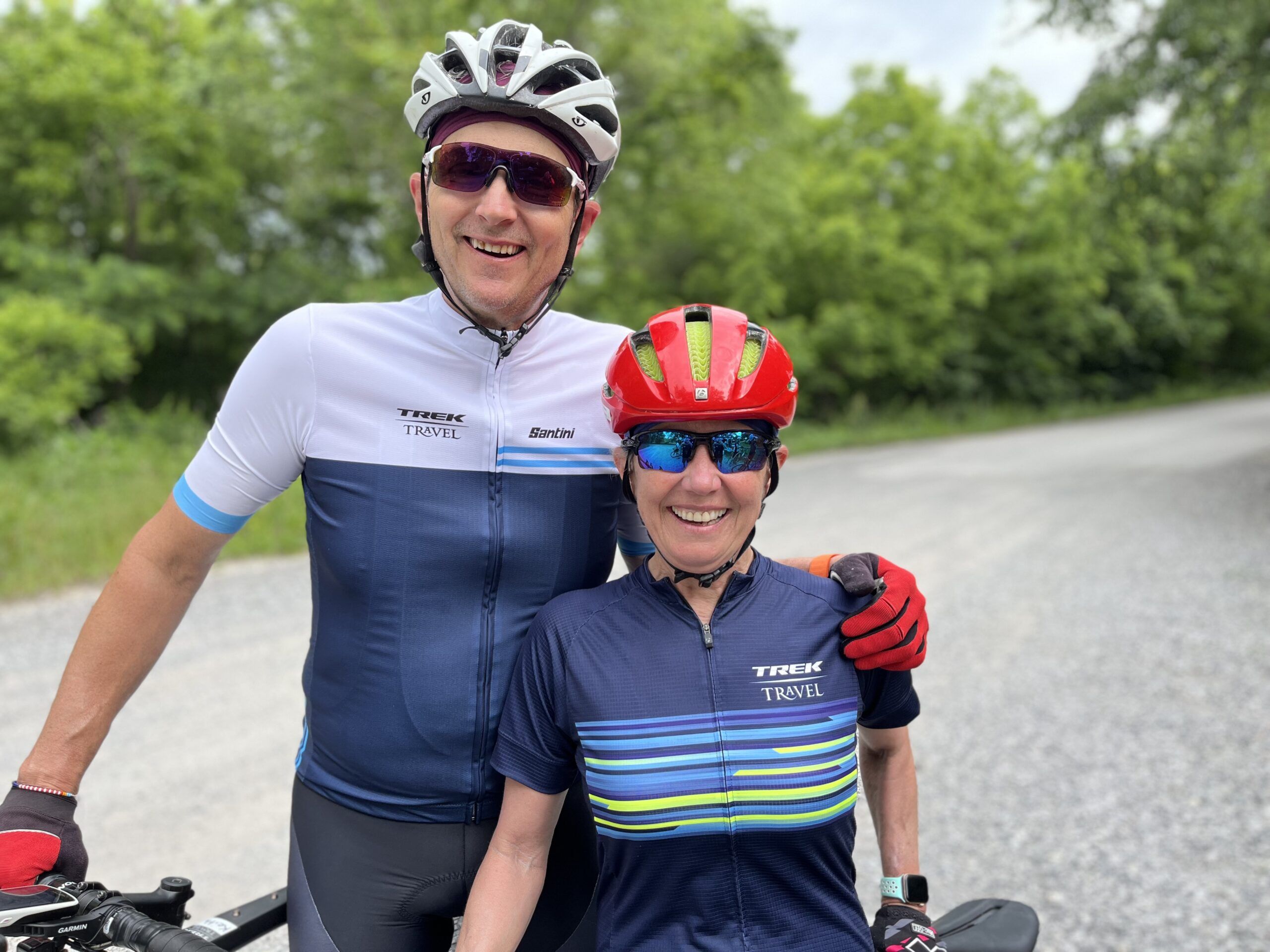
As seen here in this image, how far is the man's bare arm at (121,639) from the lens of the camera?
185 centimetres

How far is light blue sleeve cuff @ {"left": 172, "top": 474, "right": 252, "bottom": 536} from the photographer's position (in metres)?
1.94

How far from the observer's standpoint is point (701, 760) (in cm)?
179

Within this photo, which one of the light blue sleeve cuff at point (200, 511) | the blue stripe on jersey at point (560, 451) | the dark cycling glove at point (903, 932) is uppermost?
the blue stripe on jersey at point (560, 451)

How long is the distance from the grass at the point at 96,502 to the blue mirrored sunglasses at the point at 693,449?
694 centimetres

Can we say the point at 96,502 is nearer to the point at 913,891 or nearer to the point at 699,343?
the point at 699,343

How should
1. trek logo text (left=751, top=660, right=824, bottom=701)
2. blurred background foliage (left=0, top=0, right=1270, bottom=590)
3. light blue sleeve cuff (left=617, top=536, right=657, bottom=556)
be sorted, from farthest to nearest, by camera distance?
1. blurred background foliage (left=0, top=0, right=1270, bottom=590)
2. light blue sleeve cuff (left=617, top=536, right=657, bottom=556)
3. trek logo text (left=751, top=660, right=824, bottom=701)

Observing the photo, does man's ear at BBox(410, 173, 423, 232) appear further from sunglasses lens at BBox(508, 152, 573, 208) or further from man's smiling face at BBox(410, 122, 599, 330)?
sunglasses lens at BBox(508, 152, 573, 208)

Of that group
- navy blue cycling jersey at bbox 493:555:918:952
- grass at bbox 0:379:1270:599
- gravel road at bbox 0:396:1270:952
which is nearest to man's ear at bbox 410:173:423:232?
navy blue cycling jersey at bbox 493:555:918:952

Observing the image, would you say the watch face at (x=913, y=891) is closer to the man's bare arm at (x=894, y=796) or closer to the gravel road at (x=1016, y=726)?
the man's bare arm at (x=894, y=796)

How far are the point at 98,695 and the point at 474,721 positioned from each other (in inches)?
27.6

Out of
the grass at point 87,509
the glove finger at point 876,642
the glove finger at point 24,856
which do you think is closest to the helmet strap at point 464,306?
the glove finger at point 876,642

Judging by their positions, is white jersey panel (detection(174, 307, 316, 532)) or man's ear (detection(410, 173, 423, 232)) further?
man's ear (detection(410, 173, 423, 232))

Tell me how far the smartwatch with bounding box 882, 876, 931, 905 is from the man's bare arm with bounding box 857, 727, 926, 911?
1cm

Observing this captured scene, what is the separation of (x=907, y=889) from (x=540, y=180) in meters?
1.57
